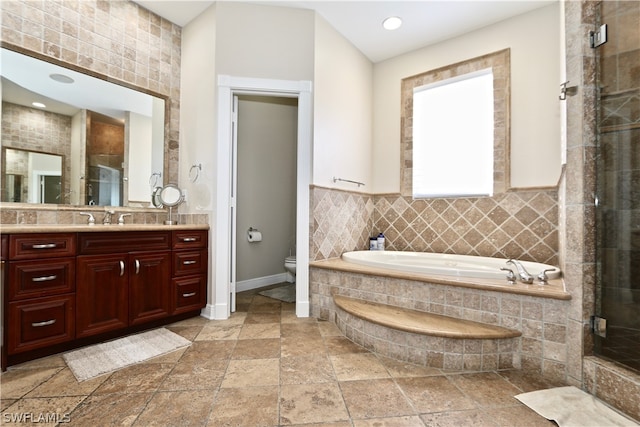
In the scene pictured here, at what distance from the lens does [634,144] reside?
4.78 ft

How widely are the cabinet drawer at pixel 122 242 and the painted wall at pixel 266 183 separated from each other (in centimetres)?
128

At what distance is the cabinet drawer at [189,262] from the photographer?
2346 millimetres

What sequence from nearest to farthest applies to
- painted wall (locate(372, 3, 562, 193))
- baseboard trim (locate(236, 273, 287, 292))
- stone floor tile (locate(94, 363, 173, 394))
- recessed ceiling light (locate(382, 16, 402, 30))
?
stone floor tile (locate(94, 363, 173, 394))
painted wall (locate(372, 3, 562, 193))
recessed ceiling light (locate(382, 16, 402, 30))
baseboard trim (locate(236, 273, 287, 292))

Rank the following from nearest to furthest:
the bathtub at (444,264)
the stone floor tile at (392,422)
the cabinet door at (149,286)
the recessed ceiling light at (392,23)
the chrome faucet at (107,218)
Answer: the stone floor tile at (392,422) < the bathtub at (444,264) < the cabinet door at (149,286) < the chrome faucet at (107,218) < the recessed ceiling light at (392,23)

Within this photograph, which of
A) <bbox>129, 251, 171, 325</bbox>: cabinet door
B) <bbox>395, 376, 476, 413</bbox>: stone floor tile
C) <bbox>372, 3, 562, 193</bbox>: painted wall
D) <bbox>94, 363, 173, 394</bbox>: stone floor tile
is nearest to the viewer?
<bbox>395, 376, 476, 413</bbox>: stone floor tile

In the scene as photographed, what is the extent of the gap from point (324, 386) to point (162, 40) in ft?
A: 10.9

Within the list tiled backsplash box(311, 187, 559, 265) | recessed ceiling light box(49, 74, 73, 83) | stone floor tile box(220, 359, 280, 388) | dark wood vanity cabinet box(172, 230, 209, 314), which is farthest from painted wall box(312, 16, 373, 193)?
recessed ceiling light box(49, 74, 73, 83)

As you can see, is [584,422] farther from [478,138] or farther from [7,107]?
[7,107]

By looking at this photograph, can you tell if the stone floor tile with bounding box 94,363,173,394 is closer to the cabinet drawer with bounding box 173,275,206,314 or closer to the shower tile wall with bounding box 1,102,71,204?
the cabinet drawer with bounding box 173,275,206,314

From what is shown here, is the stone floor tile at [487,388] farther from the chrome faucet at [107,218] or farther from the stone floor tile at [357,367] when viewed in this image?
the chrome faucet at [107,218]

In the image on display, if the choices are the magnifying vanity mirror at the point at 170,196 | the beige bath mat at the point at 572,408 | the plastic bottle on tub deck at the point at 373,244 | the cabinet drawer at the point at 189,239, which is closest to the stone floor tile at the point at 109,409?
the cabinet drawer at the point at 189,239

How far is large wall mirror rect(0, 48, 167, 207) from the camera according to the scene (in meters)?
1.98

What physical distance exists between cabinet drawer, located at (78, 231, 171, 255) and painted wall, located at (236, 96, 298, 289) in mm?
1282

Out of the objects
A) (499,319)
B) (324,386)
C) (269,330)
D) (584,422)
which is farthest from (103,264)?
(584,422)
